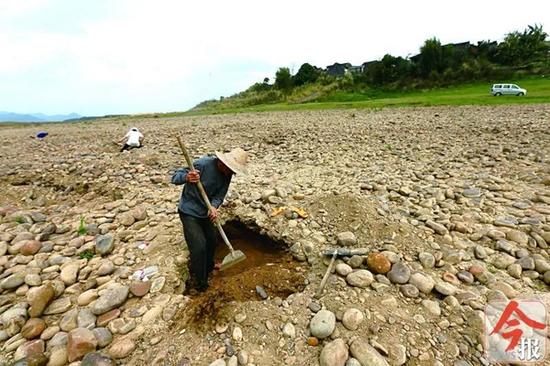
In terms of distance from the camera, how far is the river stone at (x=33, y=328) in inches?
119

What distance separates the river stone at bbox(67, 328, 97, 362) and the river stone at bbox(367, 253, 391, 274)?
310cm

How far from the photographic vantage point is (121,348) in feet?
9.28

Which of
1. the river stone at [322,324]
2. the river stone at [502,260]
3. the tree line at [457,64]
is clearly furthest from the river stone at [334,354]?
the tree line at [457,64]

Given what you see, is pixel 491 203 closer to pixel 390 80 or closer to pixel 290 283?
pixel 290 283

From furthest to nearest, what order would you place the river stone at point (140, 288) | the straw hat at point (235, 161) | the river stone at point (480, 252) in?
the straw hat at point (235, 161) < the river stone at point (480, 252) < the river stone at point (140, 288)

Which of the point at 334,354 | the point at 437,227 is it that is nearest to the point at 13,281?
the point at 334,354

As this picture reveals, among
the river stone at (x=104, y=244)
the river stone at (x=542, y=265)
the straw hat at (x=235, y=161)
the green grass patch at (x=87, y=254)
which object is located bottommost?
the river stone at (x=542, y=265)

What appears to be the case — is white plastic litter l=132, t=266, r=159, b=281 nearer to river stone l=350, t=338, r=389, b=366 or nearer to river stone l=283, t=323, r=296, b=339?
river stone l=283, t=323, r=296, b=339

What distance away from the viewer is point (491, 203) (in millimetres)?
5121

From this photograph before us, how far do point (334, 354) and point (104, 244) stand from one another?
3.52m

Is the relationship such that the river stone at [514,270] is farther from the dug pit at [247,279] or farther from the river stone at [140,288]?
the river stone at [140,288]

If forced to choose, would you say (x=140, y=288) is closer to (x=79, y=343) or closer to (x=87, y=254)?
(x=79, y=343)

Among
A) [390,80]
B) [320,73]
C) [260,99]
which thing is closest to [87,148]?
[260,99]

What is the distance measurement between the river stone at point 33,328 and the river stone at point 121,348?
86 centimetres
